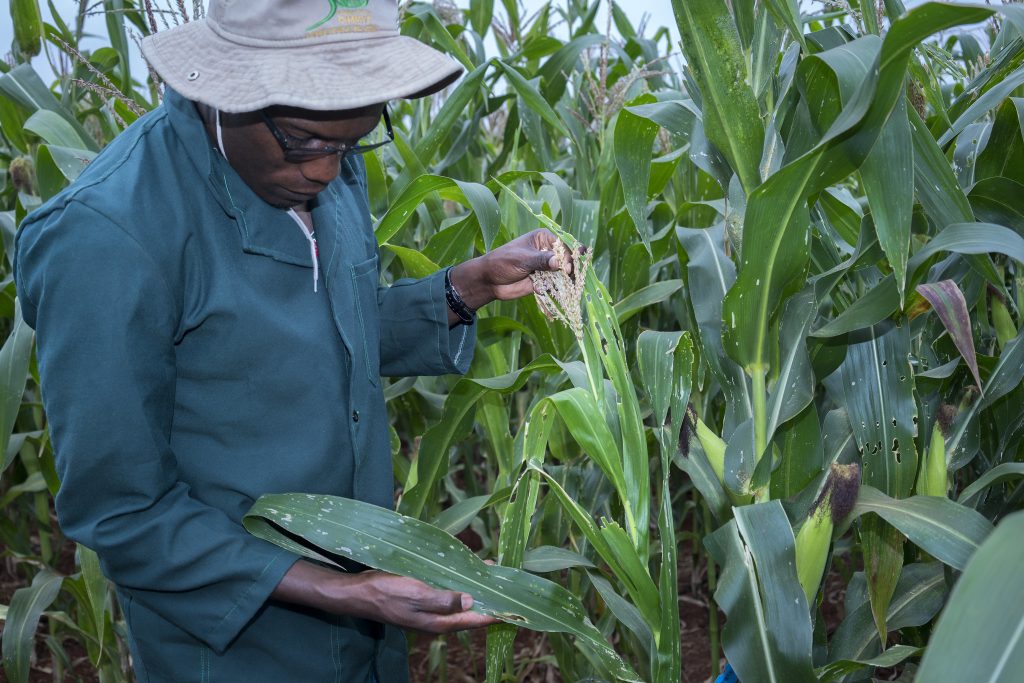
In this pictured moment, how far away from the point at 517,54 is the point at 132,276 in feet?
4.28

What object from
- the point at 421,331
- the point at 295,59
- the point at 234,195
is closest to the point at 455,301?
the point at 421,331

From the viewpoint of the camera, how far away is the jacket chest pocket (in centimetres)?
110

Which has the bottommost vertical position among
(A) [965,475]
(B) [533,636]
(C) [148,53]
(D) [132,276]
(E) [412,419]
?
(B) [533,636]

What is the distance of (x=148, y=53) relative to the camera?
86 cm

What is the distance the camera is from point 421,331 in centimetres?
121

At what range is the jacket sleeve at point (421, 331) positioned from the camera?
3.91 ft

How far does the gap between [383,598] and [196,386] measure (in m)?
0.29

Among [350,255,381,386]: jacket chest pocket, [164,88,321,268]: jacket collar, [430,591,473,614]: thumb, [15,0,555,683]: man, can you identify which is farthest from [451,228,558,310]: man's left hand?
[430,591,473,614]: thumb

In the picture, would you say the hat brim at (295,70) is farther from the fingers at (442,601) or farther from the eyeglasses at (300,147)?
the fingers at (442,601)

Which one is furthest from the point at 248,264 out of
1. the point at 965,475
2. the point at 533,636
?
the point at 533,636

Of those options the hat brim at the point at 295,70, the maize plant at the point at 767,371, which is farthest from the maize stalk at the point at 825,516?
the hat brim at the point at 295,70

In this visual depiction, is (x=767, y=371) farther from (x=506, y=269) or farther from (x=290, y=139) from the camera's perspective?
(x=290, y=139)

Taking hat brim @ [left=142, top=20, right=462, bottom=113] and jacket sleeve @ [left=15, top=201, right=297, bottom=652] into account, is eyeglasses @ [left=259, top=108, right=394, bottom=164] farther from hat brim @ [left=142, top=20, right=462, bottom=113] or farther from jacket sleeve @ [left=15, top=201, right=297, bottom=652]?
jacket sleeve @ [left=15, top=201, right=297, bottom=652]

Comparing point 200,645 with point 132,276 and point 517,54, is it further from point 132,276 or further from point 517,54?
point 517,54
